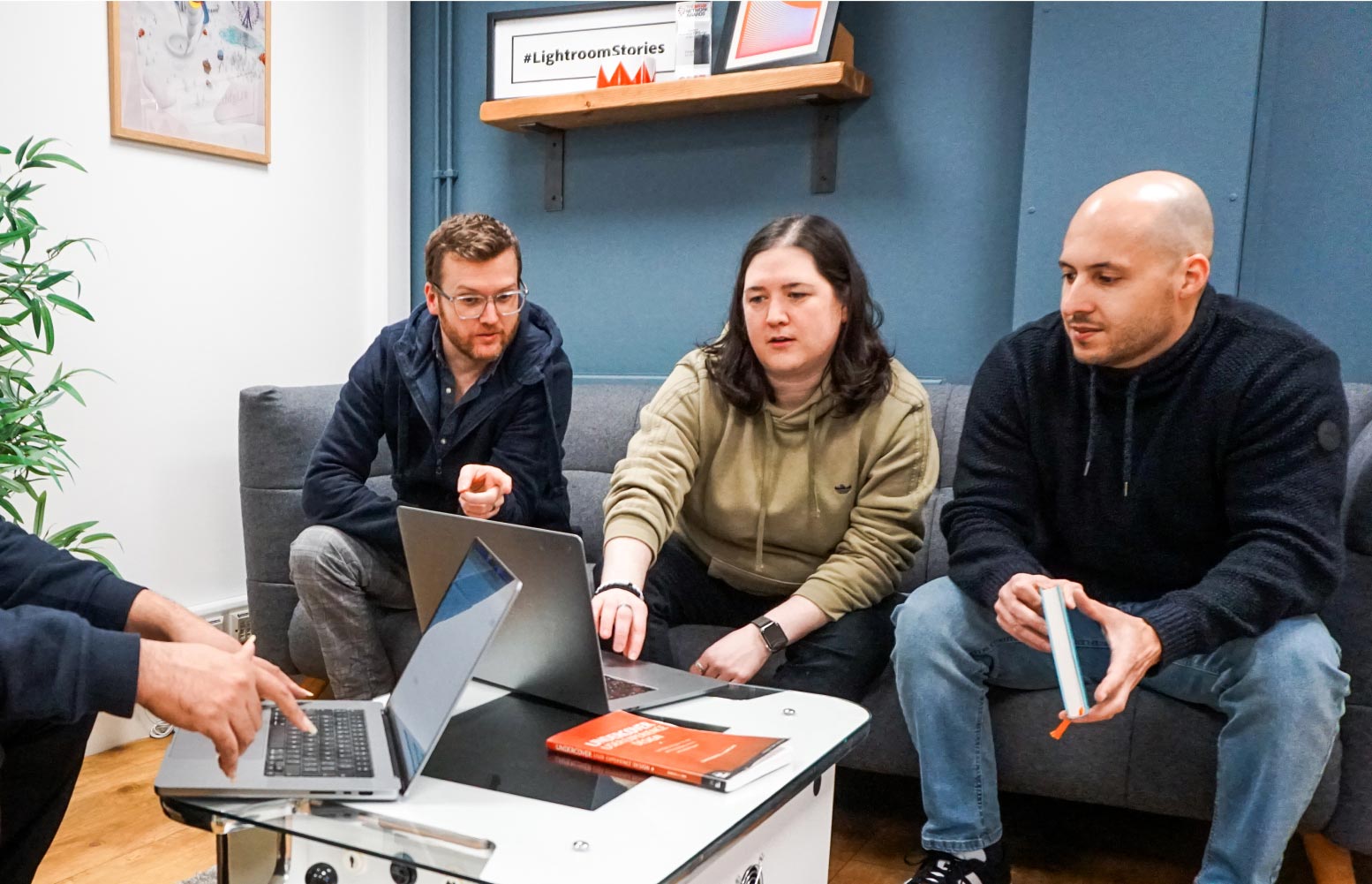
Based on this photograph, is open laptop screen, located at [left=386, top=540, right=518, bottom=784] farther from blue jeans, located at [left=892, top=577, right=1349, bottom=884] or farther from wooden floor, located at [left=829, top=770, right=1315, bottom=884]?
wooden floor, located at [left=829, top=770, right=1315, bottom=884]

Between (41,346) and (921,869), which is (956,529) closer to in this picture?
(921,869)

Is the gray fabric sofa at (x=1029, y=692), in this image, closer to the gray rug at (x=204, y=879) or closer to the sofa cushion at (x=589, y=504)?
the sofa cushion at (x=589, y=504)

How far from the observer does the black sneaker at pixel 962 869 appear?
57.2 inches

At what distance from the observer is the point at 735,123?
2.58 meters

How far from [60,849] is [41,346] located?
991mm

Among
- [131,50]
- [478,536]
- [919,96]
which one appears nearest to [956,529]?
[478,536]

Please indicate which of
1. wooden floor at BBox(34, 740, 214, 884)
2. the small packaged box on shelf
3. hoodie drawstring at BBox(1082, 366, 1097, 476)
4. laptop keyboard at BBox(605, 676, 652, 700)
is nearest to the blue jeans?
hoodie drawstring at BBox(1082, 366, 1097, 476)

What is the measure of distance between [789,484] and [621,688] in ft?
2.09

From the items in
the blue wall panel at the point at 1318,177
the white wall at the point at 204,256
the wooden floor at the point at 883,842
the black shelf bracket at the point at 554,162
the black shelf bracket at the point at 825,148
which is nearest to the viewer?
the wooden floor at the point at 883,842

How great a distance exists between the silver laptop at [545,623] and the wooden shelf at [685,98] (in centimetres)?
148

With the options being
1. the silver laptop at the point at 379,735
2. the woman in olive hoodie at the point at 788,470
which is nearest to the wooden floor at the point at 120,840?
the silver laptop at the point at 379,735

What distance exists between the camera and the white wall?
2186 mm

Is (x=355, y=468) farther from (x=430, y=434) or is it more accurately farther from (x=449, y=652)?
(x=449, y=652)

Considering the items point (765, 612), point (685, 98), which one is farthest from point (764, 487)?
point (685, 98)
